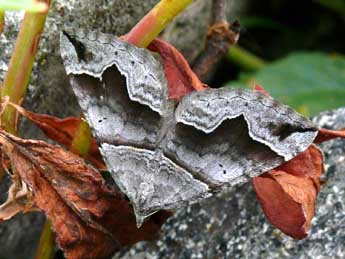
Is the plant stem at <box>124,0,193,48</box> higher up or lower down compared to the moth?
higher up

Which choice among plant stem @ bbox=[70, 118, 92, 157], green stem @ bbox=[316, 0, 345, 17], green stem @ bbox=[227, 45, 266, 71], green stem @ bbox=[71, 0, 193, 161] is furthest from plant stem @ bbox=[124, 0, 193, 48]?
green stem @ bbox=[316, 0, 345, 17]

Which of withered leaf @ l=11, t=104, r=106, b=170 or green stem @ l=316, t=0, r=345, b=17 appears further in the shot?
green stem @ l=316, t=0, r=345, b=17

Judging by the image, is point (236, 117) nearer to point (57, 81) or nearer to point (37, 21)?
point (37, 21)

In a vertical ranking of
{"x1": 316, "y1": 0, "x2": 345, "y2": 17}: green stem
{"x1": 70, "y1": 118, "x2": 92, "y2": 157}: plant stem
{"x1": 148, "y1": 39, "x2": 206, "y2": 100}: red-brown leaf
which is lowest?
{"x1": 316, "y1": 0, "x2": 345, "y2": 17}: green stem

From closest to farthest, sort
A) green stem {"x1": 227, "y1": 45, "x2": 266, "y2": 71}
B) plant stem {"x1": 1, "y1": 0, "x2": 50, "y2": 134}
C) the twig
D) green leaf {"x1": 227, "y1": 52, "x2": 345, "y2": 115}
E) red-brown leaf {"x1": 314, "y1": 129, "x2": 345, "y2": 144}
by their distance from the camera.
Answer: plant stem {"x1": 1, "y1": 0, "x2": 50, "y2": 134}
red-brown leaf {"x1": 314, "y1": 129, "x2": 345, "y2": 144}
the twig
green leaf {"x1": 227, "y1": 52, "x2": 345, "y2": 115}
green stem {"x1": 227, "y1": 45, "x2": 266, "y2": 71}

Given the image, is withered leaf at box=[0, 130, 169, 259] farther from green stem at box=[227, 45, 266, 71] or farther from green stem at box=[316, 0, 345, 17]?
green stem at box=[316, 0, 345, 17]

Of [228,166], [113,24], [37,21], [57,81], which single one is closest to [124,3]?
[113,24]

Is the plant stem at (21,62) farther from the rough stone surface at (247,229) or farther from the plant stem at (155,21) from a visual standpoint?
the rough stone surface at (247,229)

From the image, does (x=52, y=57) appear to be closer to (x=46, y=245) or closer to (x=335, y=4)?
(x=46, y=245)
